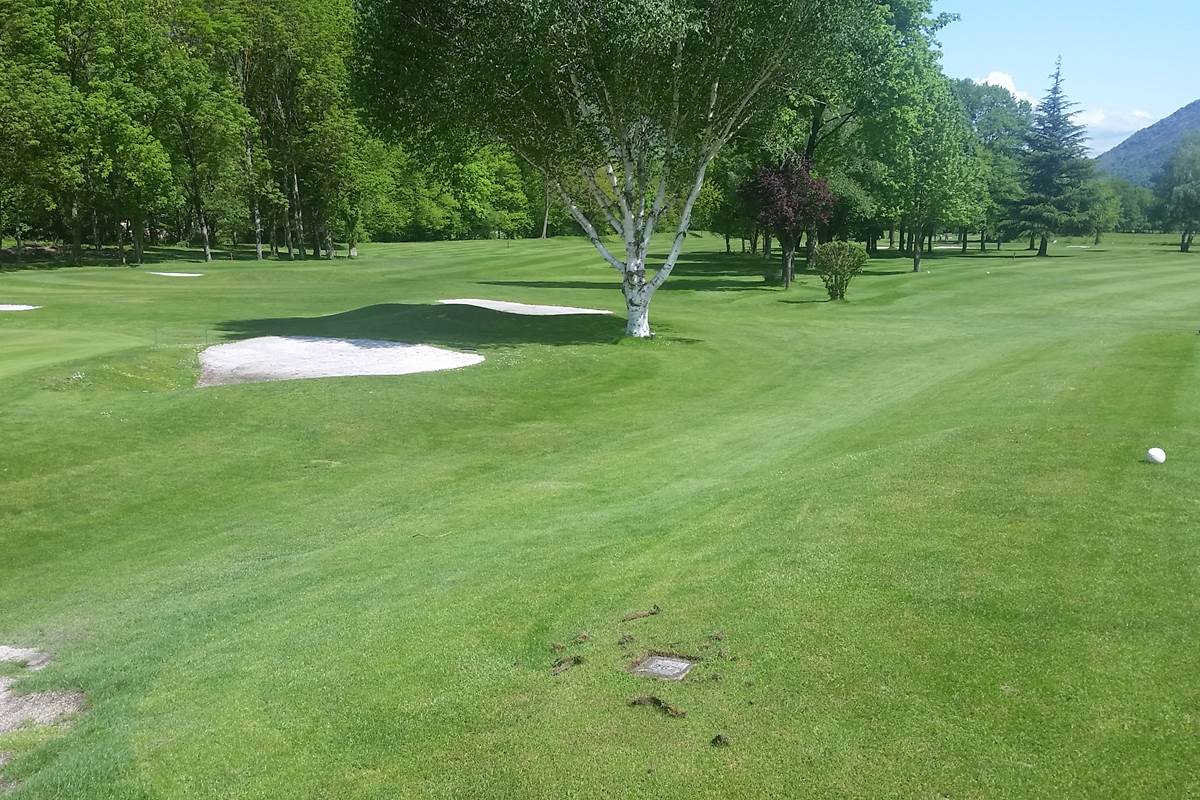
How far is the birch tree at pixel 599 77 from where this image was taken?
2322 centimetres

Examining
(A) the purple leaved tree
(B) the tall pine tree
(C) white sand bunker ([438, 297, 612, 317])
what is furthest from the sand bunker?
(B) the tall pine tree

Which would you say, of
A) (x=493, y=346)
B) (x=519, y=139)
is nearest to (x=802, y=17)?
(x=519, y=139)

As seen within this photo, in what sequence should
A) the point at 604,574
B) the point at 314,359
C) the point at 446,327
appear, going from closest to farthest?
the point at 604,574 < the point at 314,359 < the point at 446,327

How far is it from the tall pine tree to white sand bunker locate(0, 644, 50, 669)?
83135 millimetres

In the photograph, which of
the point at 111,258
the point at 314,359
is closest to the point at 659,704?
the point at 314,359

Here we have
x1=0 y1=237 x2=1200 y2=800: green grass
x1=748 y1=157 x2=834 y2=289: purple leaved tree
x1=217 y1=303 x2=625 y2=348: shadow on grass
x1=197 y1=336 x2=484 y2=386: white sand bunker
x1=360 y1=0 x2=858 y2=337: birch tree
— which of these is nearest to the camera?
x1=0 y1=237 x2=1200 y2=800: green grass

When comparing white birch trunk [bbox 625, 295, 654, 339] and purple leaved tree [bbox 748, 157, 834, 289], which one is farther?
purple leaved tree [bbox 748, 157, 834, 289]

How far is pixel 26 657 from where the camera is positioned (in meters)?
8.49

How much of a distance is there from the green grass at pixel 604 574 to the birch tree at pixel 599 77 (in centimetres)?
747

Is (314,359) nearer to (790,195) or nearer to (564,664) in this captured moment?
(564,664)

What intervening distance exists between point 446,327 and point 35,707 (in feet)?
71.1

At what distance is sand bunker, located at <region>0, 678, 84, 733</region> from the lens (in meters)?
6.96

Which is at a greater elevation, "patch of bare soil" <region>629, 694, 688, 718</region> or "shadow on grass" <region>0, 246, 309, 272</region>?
"shadow on grass" <region>0, 246, 309, 272</region>

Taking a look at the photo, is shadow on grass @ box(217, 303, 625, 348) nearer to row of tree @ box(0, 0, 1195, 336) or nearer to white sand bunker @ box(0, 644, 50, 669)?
row of tree @ box(0, 0, 1195, 336)
